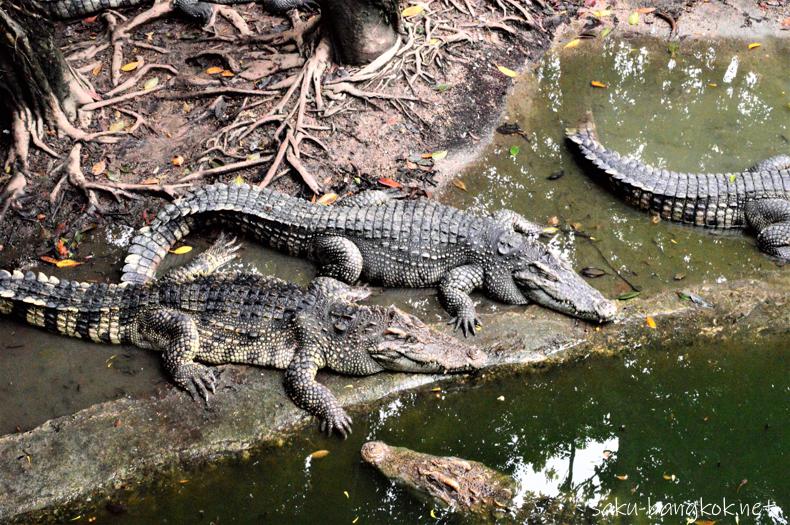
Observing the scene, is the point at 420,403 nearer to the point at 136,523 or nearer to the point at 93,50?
the point at 136,523

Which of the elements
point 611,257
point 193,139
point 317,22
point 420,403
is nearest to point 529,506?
point 420,403

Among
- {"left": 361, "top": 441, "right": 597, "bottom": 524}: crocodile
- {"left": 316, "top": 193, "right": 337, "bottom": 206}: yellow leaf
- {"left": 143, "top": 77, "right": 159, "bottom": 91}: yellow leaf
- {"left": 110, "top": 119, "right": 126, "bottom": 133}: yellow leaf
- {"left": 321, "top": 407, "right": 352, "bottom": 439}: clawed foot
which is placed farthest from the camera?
{"left": 143, "top": 77, "right": 159, "bottom": 91}: yellow leaf

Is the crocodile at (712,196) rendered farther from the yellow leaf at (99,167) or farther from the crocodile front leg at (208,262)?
the yellow leaf at (99,167)

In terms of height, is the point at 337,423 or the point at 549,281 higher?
the point at 549,281

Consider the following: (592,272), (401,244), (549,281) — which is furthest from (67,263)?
(592,272)

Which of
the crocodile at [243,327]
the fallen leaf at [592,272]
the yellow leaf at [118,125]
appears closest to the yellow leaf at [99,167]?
the yellow leaf at [118,125]

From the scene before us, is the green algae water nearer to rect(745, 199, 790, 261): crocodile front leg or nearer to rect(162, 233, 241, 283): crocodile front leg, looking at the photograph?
rect(745, 199, 790, 261): crocodile front leg

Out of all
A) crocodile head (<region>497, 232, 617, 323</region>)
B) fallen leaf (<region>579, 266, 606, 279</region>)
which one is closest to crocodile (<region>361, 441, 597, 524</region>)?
crocodile head (<region>497, 232, 617, 323</region>)

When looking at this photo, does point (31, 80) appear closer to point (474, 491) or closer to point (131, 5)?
point (131, 5)
